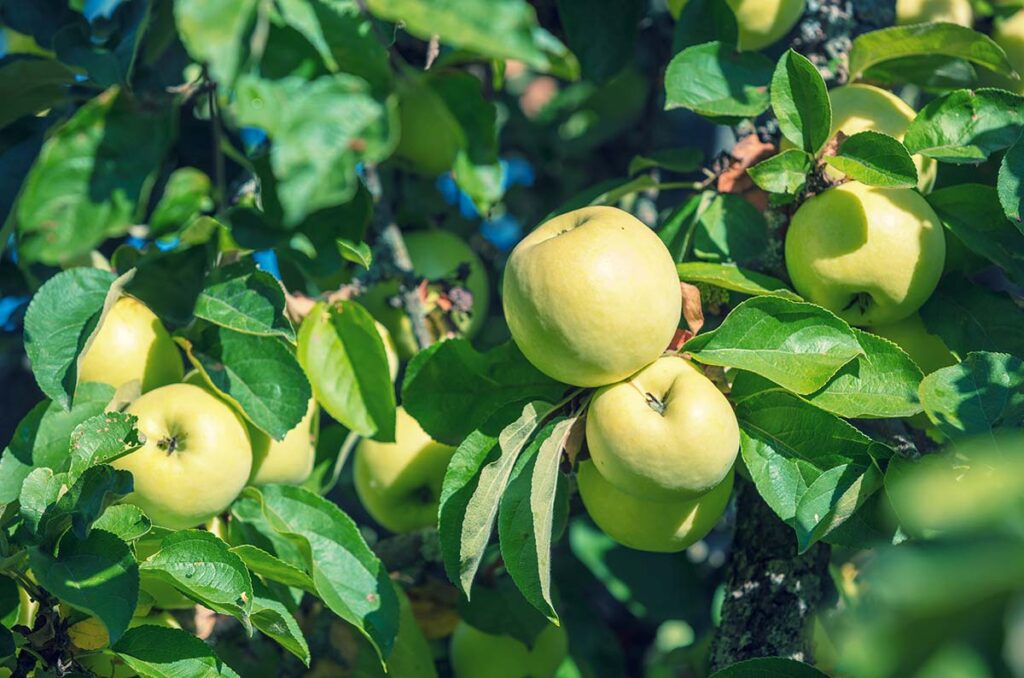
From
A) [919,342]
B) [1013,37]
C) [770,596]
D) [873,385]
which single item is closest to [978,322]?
[919,342]

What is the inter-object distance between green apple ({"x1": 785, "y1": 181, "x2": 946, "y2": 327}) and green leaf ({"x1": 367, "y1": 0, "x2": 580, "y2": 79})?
0.59 meters

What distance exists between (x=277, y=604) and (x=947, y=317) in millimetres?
902

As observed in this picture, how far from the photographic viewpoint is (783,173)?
1.20m

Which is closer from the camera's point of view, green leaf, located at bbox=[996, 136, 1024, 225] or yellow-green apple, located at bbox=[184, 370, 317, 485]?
green leaf, located at bbox=[996, 136, 1024, 225]

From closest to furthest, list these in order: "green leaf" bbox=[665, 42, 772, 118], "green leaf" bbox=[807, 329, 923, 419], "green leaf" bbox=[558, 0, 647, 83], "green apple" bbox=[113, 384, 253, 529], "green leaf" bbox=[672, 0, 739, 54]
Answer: "green leaf" bbox=[807, 329, 923, 419], "green apple" bbox=[113, 384, 253, 529], "green leaf" bbox=[665, 42, 772, 118], "green leaf" bbox=[672, 0, 739, 54], "green leaf" bbox=[558, 0, 647, 83]

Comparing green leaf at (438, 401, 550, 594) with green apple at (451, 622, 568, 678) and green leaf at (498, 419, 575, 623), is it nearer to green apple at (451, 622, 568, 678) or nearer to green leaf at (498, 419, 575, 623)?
green leaf at (498, 419, 575, 623)

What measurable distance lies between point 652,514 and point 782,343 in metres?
0.25

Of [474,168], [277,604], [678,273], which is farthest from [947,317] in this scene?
[277,604]

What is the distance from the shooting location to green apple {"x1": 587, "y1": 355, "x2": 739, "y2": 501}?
104 centimetres

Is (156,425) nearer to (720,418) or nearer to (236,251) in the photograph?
(236,251)

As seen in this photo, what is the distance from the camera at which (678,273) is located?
1.21 m

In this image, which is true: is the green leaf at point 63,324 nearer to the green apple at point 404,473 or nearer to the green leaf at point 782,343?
the green apple at point 404,473

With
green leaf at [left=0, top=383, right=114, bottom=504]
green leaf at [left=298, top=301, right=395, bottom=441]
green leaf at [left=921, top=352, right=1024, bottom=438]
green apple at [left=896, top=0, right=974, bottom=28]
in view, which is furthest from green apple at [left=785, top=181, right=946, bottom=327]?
green leaf at [left=0, top=383, right=114, bottom=504]

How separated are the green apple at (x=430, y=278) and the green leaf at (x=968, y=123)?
742mm
